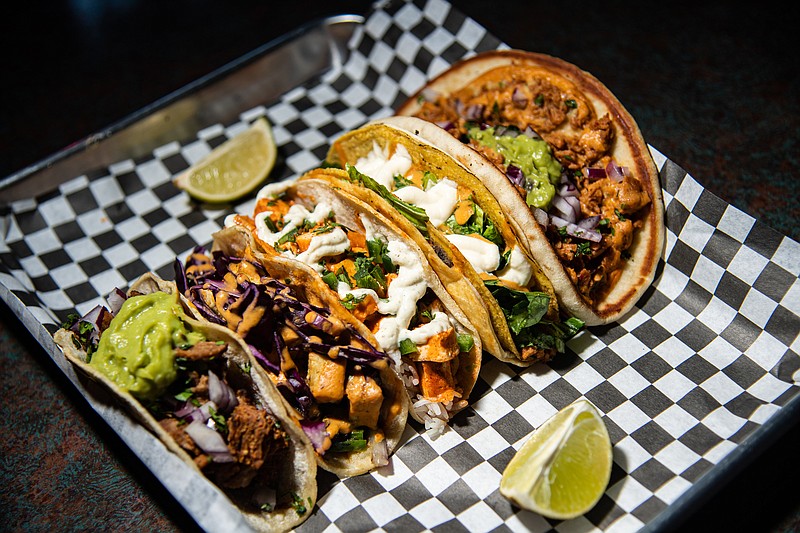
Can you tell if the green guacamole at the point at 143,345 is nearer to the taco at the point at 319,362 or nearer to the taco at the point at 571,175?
the taco at the point at 319,362

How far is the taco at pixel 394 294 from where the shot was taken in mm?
3445

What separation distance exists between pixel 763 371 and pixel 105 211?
4292mm

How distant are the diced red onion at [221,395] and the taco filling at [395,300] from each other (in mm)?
675

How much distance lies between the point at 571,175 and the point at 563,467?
1683mm

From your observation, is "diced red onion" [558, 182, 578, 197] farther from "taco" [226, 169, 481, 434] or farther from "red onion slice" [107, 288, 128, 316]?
"red onion slice" [107, 288, 128, 316]

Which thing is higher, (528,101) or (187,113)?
(528,101)

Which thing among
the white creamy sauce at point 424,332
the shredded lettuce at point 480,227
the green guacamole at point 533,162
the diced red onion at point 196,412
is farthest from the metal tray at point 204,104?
the white creamy sauce at point 424,332

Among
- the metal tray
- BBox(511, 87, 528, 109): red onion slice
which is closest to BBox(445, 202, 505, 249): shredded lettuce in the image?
BBox(511, 87, 528, 109): red onion slice

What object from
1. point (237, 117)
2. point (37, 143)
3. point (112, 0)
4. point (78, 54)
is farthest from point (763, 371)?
point (112, 0)

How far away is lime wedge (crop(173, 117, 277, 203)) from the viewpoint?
202 inches

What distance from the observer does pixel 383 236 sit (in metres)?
3.61

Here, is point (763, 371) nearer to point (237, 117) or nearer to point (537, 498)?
point (537, 498)

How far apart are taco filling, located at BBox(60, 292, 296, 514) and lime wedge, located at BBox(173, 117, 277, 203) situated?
1917 mm

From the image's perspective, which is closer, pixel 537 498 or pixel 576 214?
pixel 537 498
